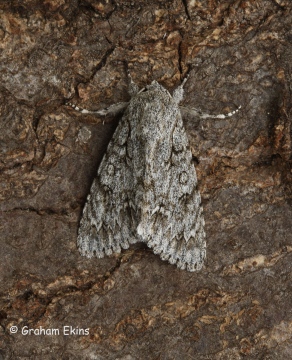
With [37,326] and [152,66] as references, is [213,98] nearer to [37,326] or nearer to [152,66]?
[152,66]

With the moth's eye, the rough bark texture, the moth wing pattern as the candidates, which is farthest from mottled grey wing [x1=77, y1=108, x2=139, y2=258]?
the moth's eye

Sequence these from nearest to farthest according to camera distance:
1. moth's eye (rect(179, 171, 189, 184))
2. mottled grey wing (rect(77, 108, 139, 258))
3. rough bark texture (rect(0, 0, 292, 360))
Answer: rough bark texture (rect(0, 0, 292, 360)), mottled grey wing (rect(77, 108, 139, 258)), moth's eye (rect(179, 171, 189, 184))

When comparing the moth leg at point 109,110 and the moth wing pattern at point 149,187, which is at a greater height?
the moth leg at point 109,110

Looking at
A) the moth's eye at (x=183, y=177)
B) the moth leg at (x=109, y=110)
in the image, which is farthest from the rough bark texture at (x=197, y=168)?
the moth's eye at (x=183, y=177)

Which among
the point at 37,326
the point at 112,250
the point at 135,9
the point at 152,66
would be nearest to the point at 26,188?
the point at 112,250

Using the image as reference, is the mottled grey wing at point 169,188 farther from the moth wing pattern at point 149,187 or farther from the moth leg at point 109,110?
the moth leg at point 109,110

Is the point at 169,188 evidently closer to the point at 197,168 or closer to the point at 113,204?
the point at 197,168

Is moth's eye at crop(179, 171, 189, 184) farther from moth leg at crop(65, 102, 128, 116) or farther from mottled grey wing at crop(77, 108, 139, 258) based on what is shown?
moth leg at crop(65, 102, 128, 116)
